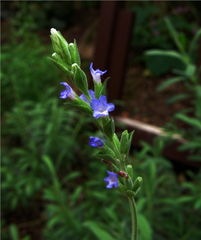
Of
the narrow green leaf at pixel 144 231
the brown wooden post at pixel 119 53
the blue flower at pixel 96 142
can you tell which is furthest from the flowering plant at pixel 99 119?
the brown wooden post at pixel 119 53

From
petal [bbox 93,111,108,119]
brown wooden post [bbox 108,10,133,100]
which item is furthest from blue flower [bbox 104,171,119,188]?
brown wooden post [bbox 108,10,133,100]

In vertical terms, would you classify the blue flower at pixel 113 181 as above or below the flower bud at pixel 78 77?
below

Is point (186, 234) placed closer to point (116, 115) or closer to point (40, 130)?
point (40, 130)

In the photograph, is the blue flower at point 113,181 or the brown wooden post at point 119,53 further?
the brown wooden post at point 119,53

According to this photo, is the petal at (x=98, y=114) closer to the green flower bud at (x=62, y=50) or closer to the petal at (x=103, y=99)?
the petal at (x=103, y=99)

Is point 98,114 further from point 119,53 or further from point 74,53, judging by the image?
point 119,53

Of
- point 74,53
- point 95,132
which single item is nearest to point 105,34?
A: point 95,132

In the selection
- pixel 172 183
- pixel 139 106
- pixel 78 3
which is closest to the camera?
pixel 172 183

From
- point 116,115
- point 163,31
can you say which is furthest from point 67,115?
point 163,31
